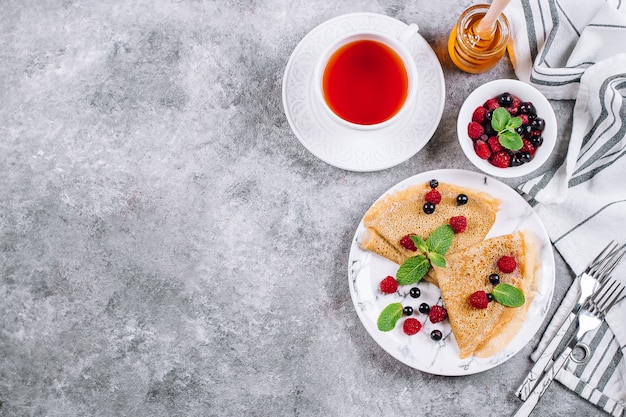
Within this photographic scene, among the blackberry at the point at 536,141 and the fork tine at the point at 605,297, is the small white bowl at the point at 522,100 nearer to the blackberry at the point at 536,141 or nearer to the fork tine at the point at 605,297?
the blackberry at the point at 536,141

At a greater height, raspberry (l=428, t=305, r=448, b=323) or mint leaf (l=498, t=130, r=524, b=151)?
mint leaf (l=498, t=130, r=524, b=151)

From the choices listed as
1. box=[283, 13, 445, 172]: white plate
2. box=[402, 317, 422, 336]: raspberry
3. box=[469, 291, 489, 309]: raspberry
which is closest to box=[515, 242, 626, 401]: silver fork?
box=[469, 291, 489, 309]: raspberry

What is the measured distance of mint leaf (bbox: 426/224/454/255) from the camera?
154 centimetres

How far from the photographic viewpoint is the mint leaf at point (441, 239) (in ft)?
5.06

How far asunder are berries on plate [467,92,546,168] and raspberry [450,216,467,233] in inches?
6.6

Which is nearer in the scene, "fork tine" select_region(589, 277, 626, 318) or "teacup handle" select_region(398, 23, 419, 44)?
"teacup handle" select_region(398, 23, 419, 44)

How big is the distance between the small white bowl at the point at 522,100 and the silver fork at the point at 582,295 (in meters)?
0.34

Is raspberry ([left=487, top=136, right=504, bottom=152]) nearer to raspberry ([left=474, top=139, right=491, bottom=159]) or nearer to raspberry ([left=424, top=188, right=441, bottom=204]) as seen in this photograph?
raspberry ([left=474, top=139, right=491, bottom=159])

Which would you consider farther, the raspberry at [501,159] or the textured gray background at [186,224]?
the textured gray background at [186,224]

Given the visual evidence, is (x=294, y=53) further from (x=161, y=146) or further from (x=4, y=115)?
(x=4, y=115)

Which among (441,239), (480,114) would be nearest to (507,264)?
(441,239)

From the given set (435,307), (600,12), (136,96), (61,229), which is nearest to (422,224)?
(435,307)

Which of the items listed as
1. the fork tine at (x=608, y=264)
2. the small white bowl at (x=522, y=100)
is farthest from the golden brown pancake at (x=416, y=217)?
the fork tine at (x=608, y=264)

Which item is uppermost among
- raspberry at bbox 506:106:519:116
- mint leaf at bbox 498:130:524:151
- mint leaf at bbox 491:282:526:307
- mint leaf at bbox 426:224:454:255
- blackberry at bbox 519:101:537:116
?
blackberry at bbox 519:101:537:116
